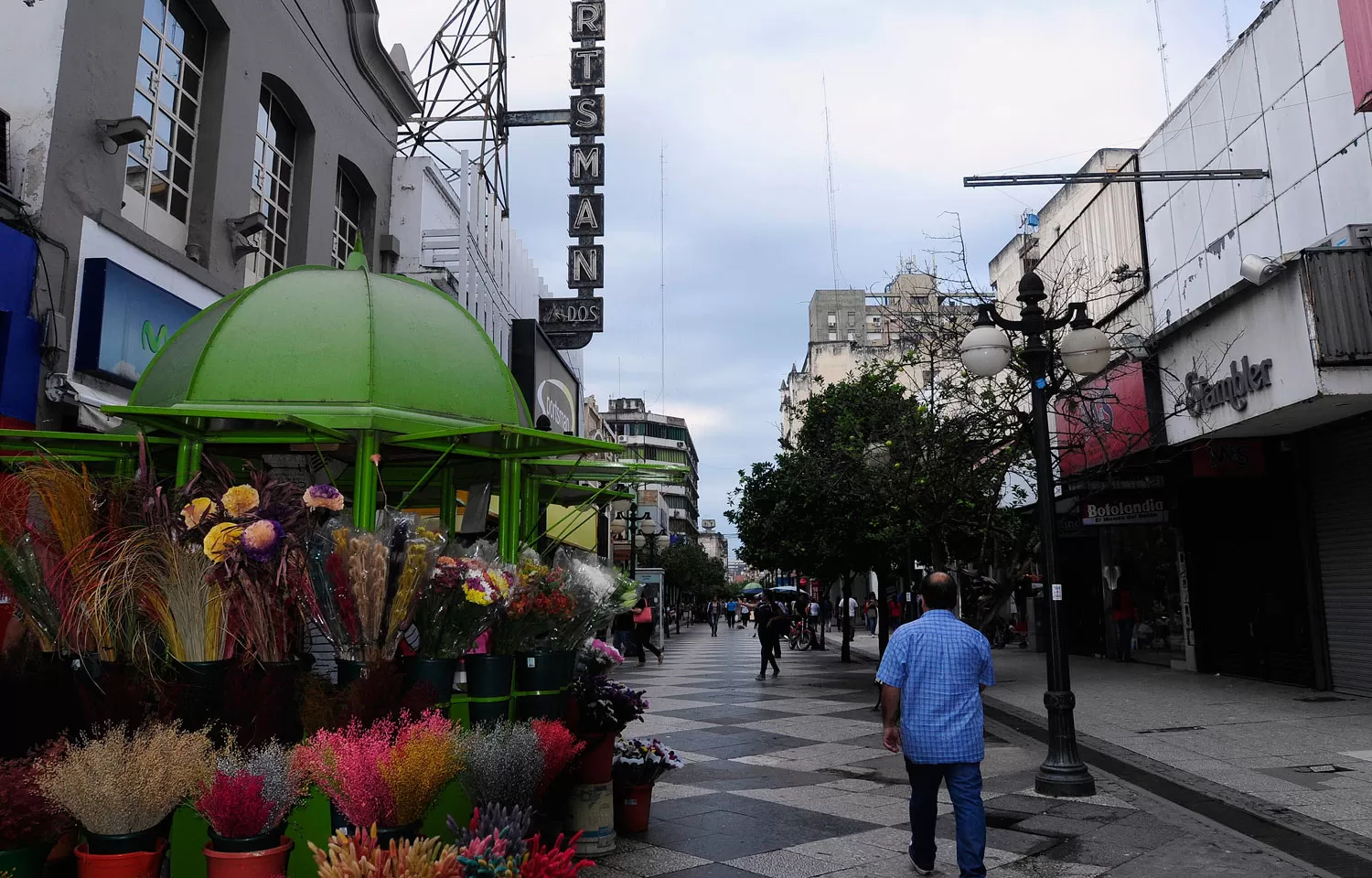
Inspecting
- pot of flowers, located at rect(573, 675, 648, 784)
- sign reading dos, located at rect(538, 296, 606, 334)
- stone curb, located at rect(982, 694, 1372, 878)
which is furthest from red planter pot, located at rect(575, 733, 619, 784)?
sign reading dos, located at rect(538, 296, 606, 334)

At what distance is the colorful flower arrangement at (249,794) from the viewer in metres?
3.31

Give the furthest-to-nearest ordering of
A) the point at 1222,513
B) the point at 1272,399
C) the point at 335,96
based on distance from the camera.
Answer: the point at 1222,513 < the point at 335,96 < the point at 1272,399

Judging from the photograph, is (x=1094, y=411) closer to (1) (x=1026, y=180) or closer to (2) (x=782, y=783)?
(1) (x=1026, y=180)

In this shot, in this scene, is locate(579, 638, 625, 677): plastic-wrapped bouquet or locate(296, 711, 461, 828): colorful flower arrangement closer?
locate(296, 711, 461, 828): colorful flower arrangement

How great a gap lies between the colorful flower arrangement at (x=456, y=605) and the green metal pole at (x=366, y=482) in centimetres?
126

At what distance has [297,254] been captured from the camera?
41.0 ft

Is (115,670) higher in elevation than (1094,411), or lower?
lower

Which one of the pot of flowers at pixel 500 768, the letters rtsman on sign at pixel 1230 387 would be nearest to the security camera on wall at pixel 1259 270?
the letters rtsman on sign at pixel 1230 387

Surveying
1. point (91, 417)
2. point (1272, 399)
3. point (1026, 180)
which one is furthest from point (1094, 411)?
point (91, 417)

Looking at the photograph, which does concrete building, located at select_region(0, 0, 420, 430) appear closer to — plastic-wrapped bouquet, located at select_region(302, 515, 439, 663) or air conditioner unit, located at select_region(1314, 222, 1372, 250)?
plastic-wrapped bouquet, located at select_region(302, 515, 439, 663)

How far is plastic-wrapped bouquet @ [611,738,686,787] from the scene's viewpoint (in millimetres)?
6141

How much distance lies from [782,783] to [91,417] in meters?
6.83

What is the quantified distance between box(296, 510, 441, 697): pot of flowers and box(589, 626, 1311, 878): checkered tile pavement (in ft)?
6.95

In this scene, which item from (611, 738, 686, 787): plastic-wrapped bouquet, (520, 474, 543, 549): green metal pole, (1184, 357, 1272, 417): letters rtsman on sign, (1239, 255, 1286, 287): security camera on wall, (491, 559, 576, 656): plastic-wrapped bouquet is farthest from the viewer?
(1184, 357, 1272, 417): letters rtsman on sign
